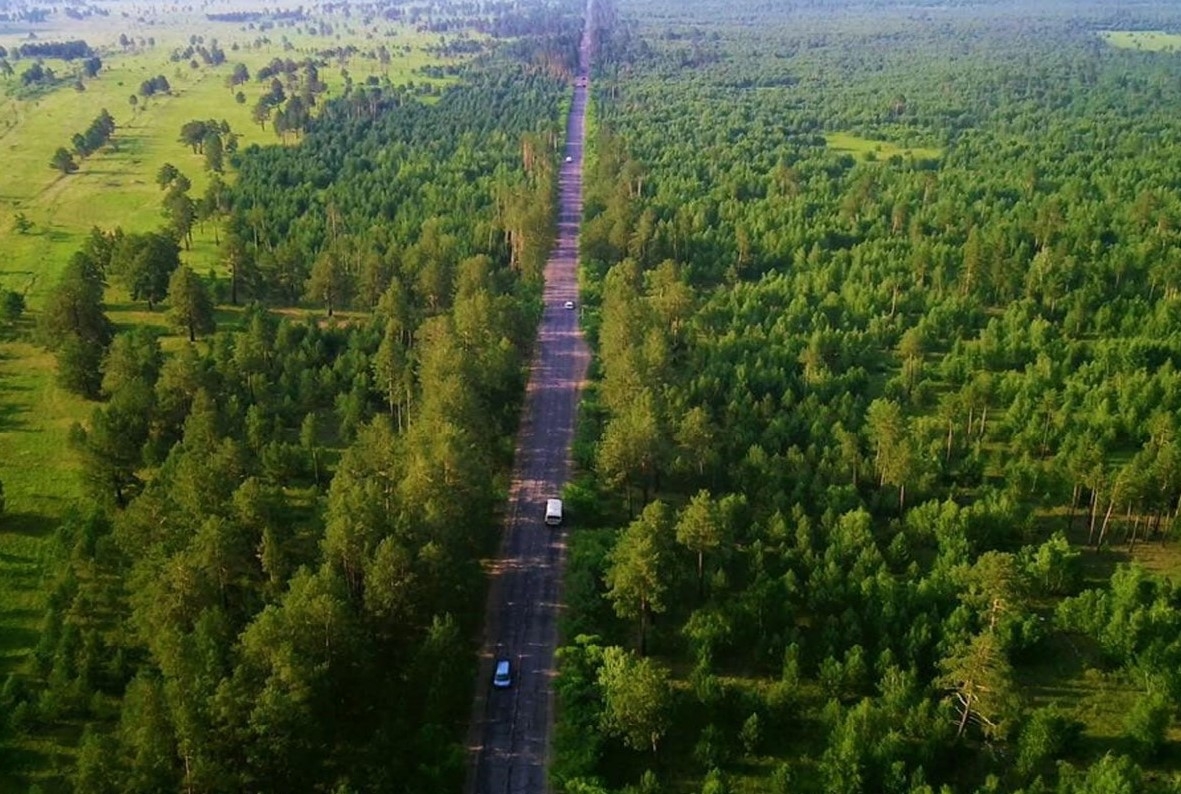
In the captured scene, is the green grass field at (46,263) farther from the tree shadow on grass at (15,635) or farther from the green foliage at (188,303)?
the green foliage at (188,303)

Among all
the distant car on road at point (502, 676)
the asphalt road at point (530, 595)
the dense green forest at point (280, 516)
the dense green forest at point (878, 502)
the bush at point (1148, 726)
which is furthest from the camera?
the distant car on road at point (502, 676)

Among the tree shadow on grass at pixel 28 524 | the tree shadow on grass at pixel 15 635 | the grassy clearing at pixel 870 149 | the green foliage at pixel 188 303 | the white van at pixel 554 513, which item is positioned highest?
the grassy clearing at pixel 870 149

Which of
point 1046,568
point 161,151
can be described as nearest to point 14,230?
point 161,151

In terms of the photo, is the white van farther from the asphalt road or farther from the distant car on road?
the distant car on road

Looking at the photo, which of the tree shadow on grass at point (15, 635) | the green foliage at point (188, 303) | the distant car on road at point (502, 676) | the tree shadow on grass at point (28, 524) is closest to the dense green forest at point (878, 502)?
the distant car on road at point (502, 676)

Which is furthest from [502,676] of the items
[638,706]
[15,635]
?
[15,635]

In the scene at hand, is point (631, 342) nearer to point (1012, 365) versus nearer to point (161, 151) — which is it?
point (1012, 365)


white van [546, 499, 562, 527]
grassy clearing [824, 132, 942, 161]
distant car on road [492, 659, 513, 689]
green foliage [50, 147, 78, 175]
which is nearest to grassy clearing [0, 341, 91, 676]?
distant car on road [492, 659, 513, 689]
